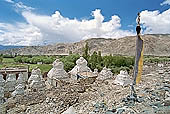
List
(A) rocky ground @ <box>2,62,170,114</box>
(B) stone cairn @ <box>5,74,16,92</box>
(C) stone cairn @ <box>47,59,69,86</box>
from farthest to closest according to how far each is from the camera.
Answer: (C) stone cairn @ <box>47,59,69,86</box> → (B) stone cairn @ <box>5,74,16,92</box> → (A) rocky ground @ <box>2,62,170,114</box>

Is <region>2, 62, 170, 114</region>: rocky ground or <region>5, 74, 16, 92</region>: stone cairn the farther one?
<region>5, 74, 16, 92</region>: stone cairn

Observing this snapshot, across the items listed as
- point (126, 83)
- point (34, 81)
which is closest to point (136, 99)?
point (126, 83)

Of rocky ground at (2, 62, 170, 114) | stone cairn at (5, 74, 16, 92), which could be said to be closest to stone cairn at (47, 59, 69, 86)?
stone cairn at (5, 74, 16, 92)

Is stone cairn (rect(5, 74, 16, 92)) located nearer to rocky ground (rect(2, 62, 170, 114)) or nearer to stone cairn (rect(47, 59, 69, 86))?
stone cairn (rect(47, 59, 69, 86))

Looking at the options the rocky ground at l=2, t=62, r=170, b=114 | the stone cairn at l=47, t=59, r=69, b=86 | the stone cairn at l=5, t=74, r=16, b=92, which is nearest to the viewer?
the rocky ground at l=2, t=62, r=170, b=114

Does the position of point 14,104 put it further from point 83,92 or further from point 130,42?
point 130,42

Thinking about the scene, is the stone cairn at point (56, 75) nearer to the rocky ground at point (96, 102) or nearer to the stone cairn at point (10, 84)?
the stone cairn at point (10, 84)

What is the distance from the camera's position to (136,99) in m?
5.30

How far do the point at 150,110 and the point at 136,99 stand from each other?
36.4 inches

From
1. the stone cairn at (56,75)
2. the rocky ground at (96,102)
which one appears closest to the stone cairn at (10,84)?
the stone cairn at (56,75)

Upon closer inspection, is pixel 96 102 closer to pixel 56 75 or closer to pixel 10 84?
pixel 56 75

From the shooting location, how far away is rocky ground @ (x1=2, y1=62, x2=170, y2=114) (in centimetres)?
458

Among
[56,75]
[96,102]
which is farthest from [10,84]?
[96,102]

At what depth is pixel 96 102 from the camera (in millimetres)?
6238
